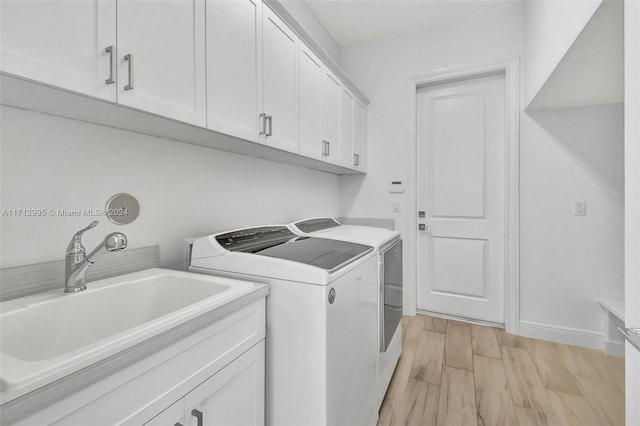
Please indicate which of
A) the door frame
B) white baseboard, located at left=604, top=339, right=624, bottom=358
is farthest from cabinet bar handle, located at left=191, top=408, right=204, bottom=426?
white baseboard, located at left=604, top=339, right=624, bottom=358

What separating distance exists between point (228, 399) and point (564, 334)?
9.00 ft

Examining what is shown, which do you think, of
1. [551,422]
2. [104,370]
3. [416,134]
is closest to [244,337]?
[104,370]

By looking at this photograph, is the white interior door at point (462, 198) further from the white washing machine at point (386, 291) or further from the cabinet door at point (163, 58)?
the cabinet door at point (163, 58)

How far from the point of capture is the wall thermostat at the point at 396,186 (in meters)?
2.97

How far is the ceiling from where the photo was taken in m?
2.55

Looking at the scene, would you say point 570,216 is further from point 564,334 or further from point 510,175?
point 564,334

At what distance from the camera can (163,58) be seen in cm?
100

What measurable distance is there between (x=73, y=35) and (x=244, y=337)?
3.24 feet

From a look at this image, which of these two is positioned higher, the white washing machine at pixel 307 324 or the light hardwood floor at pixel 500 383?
the white washing machine at pixel 307 324

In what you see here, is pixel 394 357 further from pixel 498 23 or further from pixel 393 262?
pixel 498 23

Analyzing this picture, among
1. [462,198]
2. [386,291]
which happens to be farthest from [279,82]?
[462,198]

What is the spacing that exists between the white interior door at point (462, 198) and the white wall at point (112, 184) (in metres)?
1.82

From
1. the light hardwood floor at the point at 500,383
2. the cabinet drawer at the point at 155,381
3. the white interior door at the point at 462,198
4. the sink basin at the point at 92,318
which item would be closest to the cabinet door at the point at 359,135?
the white interior door at the point at 462,198

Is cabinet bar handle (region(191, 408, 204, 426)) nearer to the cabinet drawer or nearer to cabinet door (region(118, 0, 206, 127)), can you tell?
the cabinet drawer
